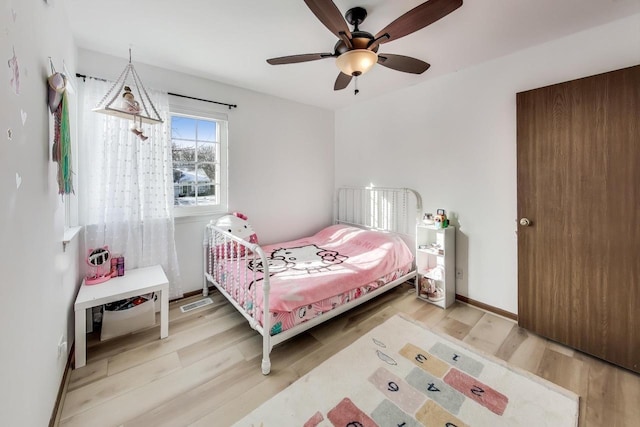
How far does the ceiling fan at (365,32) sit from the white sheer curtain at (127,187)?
1.54m

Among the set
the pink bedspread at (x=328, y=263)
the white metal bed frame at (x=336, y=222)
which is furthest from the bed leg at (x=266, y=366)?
the pink bedspread at (x=328, y=263)

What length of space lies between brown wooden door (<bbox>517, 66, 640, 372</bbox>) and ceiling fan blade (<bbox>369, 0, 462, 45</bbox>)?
4.52 feet

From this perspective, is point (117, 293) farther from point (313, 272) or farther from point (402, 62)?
point (402, 62)

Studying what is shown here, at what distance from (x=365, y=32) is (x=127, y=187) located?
93.7 inches

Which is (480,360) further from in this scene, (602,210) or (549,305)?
(602,210)

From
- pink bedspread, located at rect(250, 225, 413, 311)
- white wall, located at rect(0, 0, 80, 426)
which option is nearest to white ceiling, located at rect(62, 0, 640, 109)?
white wall, located at rect(0, 0, 80, 426)

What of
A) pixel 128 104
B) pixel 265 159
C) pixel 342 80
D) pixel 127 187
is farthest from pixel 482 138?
pixel 127 187

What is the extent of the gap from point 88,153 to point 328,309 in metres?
2.44

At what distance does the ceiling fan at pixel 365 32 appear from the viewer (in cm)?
130

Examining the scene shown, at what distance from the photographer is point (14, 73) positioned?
0.96 m

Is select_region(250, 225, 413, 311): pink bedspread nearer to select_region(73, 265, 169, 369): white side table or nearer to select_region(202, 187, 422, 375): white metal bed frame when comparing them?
select_region(202, 187, 422, 375): white metal bed frame

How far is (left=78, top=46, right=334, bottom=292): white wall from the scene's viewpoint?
2.71 meters

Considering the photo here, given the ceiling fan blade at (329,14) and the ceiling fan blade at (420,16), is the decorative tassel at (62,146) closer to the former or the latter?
the ceiling fan blade at (329,14)

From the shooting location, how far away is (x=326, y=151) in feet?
13.4
